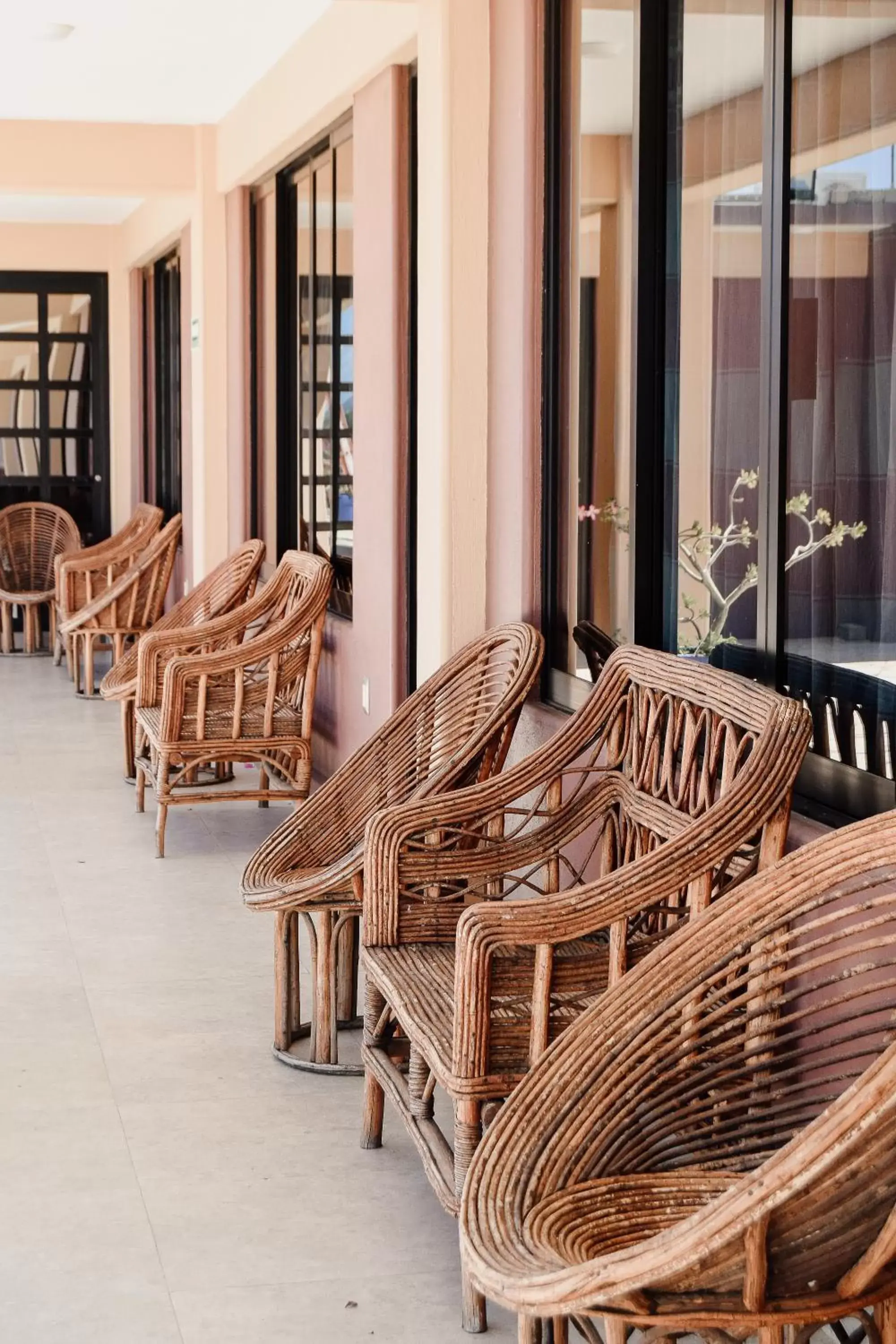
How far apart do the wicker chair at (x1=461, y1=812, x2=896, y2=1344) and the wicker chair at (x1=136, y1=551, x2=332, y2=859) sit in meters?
3.54

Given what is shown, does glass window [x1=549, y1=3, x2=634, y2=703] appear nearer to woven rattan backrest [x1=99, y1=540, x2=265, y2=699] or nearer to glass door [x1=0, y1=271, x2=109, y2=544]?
woven rattan backrest [x1=99, y1=540, x2=265, y2=699]

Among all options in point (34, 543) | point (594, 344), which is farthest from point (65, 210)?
point (594, 344)

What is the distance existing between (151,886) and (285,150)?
344cm

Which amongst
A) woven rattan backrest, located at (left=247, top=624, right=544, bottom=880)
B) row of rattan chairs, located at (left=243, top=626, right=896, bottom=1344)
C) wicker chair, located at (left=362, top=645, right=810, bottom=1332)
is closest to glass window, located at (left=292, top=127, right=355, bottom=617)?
woven rattan backrest, located at (left=247, top=624, right=544, bottom=880)

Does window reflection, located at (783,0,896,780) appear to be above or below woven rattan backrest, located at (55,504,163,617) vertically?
above

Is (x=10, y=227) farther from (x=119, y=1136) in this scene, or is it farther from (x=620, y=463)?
(x=119, y=1136)

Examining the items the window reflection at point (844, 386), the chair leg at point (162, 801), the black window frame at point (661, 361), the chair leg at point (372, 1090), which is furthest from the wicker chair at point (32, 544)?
the window reflection at point (844, 386)

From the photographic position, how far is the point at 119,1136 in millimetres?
3316

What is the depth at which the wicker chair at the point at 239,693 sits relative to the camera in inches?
225

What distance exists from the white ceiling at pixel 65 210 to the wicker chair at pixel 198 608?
4.06m

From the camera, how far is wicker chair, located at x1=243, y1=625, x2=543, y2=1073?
11.7 ft

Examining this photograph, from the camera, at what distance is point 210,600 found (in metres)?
7.38

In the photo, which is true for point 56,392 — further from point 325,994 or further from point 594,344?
point 325,994

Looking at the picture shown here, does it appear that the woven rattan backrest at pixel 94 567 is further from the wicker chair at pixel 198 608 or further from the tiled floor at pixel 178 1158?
the tiled floor at pixel 178 1158
